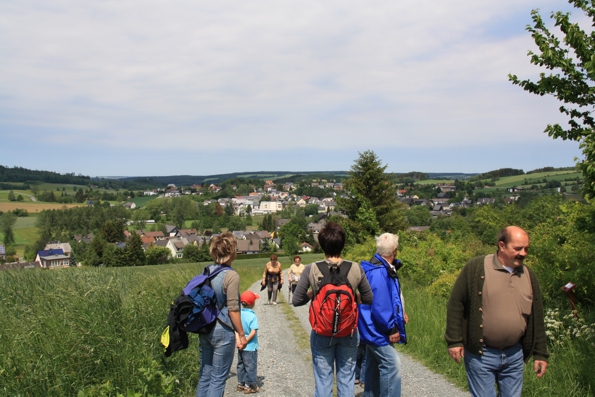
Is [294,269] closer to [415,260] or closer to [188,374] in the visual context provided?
[415,260]

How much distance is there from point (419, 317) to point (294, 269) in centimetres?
472

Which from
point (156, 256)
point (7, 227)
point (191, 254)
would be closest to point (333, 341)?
point (156, 256)

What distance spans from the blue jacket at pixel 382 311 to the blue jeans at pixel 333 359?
168 mm

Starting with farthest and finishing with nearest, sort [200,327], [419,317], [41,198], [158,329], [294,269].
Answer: [41,198], [294,269], [419,317], [158,329], [200,327]

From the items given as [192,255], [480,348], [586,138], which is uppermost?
[586,138]

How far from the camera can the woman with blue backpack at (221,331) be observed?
157 inches

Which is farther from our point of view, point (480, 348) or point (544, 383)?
point (544, 383)

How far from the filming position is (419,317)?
8.54m

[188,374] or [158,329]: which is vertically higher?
[158,329]

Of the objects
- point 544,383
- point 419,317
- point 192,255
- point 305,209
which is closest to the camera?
point 544,383

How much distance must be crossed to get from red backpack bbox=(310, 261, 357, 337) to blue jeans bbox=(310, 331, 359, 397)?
0.10 metres

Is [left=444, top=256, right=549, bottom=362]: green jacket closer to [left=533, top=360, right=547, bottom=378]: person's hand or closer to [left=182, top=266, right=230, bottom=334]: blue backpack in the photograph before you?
[left=533, top=360, right=547, bottom=378]: person's hand

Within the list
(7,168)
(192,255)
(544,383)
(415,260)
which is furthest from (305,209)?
(544,383)

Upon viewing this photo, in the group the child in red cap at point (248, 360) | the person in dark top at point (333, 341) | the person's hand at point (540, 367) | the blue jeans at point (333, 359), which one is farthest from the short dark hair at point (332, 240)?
the child in red cap at point (248, 360)
